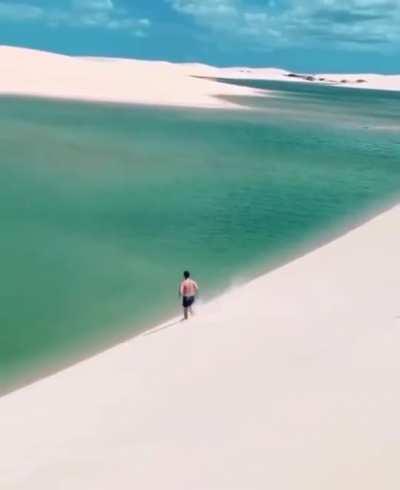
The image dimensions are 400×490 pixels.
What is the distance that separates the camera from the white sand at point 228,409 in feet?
26.7

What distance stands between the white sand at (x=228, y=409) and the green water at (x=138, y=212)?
7.66 feet

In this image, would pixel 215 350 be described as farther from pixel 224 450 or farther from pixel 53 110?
pixel 53 110

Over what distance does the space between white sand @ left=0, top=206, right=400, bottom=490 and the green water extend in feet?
7.66

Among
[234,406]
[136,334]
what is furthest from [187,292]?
[234,406]

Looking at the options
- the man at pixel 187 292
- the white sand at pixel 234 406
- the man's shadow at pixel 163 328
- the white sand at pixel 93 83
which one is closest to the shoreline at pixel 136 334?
the man's shadow at pixel 163 328

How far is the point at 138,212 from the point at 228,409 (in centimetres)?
1678

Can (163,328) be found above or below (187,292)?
below

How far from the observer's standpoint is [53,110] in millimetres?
60875

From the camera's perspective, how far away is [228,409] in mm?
9836

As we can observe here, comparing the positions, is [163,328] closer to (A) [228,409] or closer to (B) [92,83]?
(A) [228,409]

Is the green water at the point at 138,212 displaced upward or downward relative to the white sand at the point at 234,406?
upward

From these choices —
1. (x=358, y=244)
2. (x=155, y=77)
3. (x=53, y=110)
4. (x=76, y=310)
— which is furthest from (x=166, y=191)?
(x=155, y=77)

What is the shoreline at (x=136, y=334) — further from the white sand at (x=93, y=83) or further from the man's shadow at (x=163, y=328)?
the white sand at (x=93, y=83)

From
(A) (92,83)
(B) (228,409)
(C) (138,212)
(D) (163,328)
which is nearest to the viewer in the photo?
(B) (228,409)
